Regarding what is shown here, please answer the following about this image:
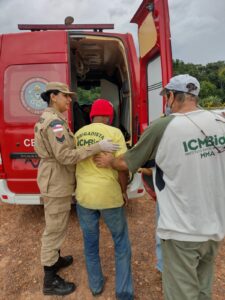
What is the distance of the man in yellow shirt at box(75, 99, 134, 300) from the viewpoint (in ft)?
7.50

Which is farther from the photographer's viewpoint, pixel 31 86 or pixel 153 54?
pixel 31 86

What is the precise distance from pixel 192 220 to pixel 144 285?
1346mm

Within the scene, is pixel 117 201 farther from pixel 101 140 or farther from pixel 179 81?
pixel 179 81

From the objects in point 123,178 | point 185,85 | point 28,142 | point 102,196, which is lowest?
point 102,196

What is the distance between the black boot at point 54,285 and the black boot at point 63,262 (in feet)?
0.50

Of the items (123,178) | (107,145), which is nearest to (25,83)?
(107,145)

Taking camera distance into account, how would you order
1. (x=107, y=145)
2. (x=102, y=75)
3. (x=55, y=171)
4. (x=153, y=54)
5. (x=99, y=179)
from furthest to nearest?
(x=102, y=75) → (x=153, y=54) → (x=55, y=171) → (x=99, y=179) → (x=107, y=145)

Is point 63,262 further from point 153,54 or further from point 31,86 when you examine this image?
point 153,54

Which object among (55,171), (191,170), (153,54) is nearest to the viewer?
(191,170)

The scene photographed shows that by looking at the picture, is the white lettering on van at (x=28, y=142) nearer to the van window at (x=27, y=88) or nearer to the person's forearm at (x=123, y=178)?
the van window at (x=27, y=88)

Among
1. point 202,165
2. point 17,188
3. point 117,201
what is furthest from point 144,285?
point 17,188

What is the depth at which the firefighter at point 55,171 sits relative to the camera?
237 cm

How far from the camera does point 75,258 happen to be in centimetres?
315

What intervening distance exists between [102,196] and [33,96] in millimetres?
1607
